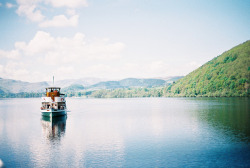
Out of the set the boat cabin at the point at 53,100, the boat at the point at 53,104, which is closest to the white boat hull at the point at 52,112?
the boat at the point at 53,104

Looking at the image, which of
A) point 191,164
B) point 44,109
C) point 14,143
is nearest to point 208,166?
point 191,164

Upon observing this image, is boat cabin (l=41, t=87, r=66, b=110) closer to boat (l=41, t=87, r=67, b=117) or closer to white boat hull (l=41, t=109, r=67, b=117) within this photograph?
boat (l=41, t=87, r=67, b=117)

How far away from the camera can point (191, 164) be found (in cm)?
2352

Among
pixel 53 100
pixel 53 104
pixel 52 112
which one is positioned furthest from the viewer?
pixel 53 104

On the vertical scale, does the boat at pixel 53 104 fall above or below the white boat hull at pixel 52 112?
above

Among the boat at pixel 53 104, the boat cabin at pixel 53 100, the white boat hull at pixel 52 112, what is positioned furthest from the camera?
the boat cabin at pixel 53 100

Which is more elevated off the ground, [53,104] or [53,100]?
[53,100]

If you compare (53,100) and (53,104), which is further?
(53,104)

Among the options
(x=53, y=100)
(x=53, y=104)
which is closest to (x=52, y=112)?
(x=53, y=100)

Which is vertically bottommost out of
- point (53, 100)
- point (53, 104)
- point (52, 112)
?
point (52, 112)

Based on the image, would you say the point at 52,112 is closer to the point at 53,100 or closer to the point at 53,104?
the point at 53,100

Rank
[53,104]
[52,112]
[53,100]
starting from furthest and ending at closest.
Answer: [53,104]
[53,100]
[52,112]

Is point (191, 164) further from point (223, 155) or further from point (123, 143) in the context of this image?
point (123, 143)

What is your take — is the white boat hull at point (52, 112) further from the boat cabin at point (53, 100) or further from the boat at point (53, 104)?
the boat cabin at point (53, 100)
